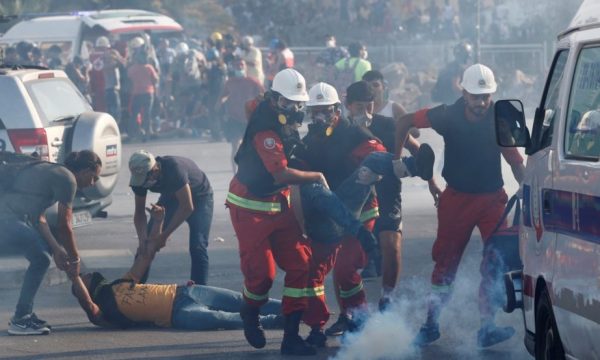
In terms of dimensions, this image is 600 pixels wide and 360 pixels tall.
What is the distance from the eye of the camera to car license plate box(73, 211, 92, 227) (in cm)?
1241

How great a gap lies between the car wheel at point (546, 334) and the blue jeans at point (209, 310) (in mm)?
2833

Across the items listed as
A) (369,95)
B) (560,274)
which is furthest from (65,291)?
(560,274)

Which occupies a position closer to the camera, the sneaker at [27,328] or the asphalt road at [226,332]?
the asphalt road at [226,332]

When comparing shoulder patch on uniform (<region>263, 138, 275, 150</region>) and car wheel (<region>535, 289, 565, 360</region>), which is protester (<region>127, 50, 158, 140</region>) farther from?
car wheel (<region>535, 289, 565, 360</region>)

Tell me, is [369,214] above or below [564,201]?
below

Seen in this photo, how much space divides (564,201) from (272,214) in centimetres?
265

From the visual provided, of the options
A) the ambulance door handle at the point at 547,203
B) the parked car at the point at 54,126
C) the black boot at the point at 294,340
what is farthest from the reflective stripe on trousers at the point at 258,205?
the parked car at the point at 54,126

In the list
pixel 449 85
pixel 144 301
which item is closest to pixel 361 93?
pixel 144 301

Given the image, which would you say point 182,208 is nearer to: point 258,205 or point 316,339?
point 258,205

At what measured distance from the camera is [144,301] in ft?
29.5

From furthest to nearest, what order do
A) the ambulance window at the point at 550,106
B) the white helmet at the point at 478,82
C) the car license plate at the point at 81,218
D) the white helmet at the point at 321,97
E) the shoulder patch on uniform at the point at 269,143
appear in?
1. the car license plate at the point at 81,218
2. the white helmet at the point at 321,97
3. the white helmet at the point at 478,82
4. the shoulder patch on uniform at the point at 269,143
5. the ambulance window at the point at 550,106

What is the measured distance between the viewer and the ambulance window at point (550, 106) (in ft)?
21.1

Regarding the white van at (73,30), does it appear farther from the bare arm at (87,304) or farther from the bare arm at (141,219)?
the bare arm at (87,304)

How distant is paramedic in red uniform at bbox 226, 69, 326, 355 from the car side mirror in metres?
1.61
